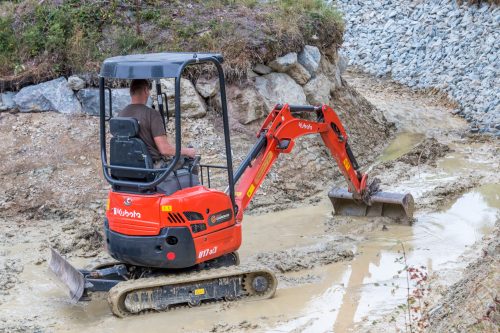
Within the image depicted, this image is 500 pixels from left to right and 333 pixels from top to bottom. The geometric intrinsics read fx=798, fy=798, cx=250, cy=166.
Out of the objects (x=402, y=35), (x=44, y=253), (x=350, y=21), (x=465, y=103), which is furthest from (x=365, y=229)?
(x=350, y=21)

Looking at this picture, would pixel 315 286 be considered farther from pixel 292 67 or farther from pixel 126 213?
pixel 292 67

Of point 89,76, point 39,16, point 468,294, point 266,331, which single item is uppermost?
point 39,16

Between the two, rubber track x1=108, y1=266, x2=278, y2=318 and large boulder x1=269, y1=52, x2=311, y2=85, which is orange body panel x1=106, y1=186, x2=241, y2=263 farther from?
large boulder x1=269, y1=52, x2=311, y2=85

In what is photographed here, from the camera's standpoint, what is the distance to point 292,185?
12.0 meters

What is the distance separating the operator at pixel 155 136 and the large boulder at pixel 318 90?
6660mm

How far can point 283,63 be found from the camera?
44.2 feet

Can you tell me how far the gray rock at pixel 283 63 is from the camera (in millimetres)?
13477

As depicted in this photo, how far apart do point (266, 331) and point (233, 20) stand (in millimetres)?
7702

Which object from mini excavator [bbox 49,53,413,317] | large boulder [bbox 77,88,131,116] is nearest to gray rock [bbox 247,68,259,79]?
large boulder [bbox 77,88,131,116]

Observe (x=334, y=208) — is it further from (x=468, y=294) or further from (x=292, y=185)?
(x=468, y=294)

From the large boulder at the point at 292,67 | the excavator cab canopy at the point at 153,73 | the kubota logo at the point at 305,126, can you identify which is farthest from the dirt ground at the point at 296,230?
the kubota logo at the point at 305,126

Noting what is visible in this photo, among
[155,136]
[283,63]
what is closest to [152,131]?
[155,136]

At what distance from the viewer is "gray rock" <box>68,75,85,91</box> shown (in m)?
12.4

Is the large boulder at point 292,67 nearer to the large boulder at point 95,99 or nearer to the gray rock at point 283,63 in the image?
the gray rock at point 283,63
